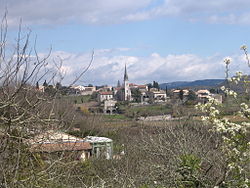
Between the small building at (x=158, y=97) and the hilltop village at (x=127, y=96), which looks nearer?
the hilltop village at (x=127, y=96)

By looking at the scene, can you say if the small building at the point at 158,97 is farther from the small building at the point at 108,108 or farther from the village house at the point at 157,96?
the small building at the point at 108,108

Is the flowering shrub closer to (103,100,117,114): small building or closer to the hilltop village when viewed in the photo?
the hilltop village

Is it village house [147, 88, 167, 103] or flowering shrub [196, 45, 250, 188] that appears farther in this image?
village house [147, 88, 167, 103]

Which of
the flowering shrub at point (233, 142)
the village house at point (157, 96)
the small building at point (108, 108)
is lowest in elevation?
the small building at point (108, 108)

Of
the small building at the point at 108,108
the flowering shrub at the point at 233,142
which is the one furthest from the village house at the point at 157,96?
the flowering shrub at the point at 233,142

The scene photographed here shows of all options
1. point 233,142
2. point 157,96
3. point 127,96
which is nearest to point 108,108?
point 157,96

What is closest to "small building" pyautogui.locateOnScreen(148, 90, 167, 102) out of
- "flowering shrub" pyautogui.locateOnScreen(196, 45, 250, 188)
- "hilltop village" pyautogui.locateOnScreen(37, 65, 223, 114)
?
"hilltop village" pyautogui.locateOnScreen(37, 65, 223, 114)

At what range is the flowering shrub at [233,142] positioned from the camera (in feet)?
16.5

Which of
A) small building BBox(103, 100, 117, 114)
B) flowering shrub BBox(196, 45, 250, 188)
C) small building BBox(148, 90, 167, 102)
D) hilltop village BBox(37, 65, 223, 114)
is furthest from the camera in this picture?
small building BBox(148, 90, 167, 102)

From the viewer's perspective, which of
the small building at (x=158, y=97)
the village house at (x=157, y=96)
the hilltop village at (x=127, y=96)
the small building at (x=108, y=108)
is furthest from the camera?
the village house at (x=157, y=96)

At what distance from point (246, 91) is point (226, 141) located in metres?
0.90

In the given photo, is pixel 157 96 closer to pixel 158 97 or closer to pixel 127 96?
pixel 158 97

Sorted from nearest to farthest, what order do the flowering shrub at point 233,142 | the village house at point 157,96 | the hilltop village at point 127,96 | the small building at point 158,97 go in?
the flowering shrub at point 233,142 → the hilltop village at point 127,96 → the small building at point 158,97 → the village house at point 157,96

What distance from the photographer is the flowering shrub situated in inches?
198
